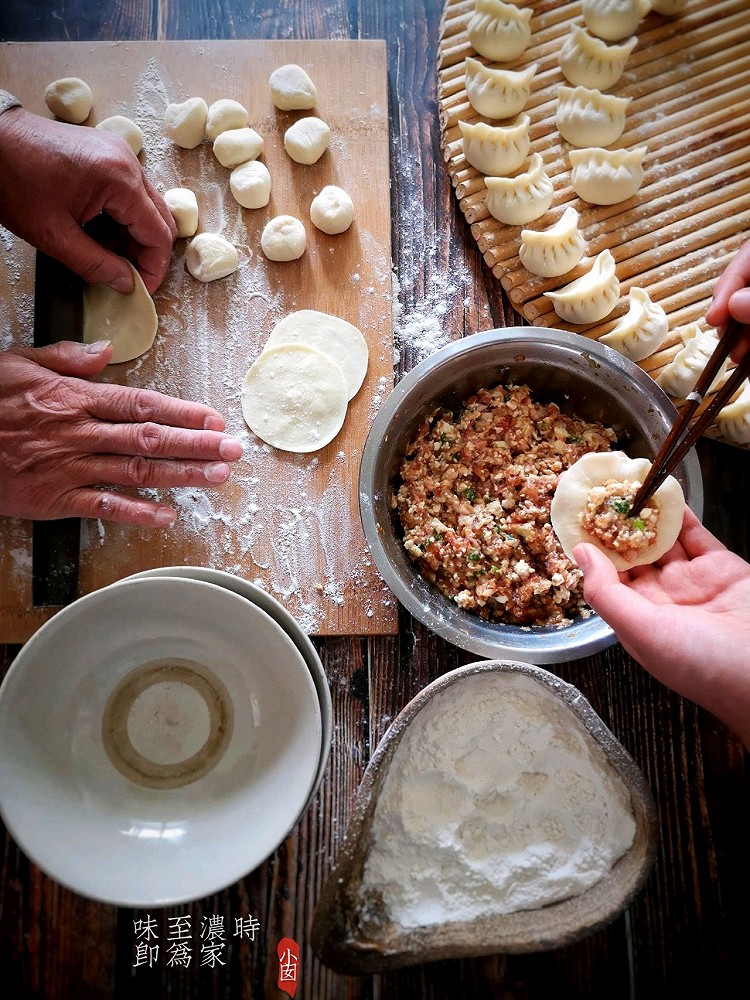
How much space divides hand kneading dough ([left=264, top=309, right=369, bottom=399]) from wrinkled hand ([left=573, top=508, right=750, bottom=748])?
639 millimetres

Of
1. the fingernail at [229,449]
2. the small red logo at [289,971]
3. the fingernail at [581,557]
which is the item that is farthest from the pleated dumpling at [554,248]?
the small red logo at [289,971]

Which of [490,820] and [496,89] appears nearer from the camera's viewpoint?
[490,820]

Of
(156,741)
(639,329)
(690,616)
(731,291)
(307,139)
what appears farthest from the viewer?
(307,139)

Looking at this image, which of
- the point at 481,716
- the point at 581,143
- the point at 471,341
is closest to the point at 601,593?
the point at 481,716

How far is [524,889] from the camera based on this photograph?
134 centimetres

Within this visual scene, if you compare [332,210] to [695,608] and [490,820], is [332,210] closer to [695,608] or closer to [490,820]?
[695,608]

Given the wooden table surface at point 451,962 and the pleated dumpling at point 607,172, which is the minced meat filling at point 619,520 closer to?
the wooden table surface at point 451,962

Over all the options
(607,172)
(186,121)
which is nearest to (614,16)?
(607,172)

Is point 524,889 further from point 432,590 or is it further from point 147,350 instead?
point 147,350

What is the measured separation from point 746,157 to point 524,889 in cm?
164

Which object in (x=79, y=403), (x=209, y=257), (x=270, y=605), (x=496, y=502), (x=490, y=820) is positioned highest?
(x=209, y=257)

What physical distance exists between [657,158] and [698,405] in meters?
0.77

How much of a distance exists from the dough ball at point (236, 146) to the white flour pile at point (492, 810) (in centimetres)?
125

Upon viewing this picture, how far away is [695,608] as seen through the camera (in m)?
1.30
